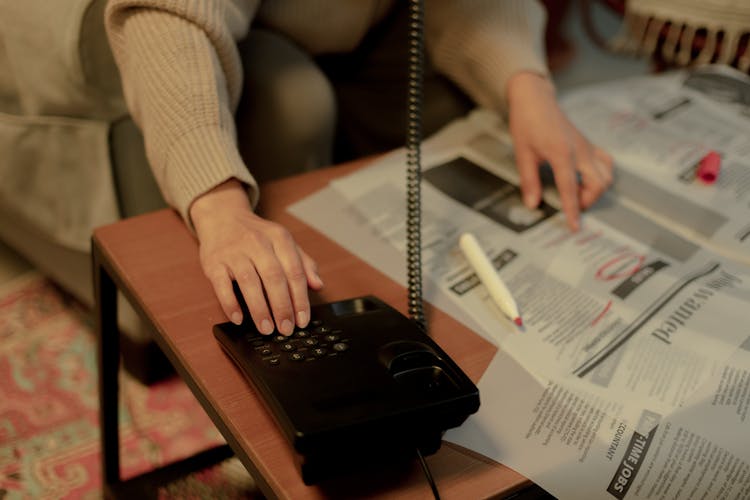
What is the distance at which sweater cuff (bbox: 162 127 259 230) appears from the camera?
678 mm

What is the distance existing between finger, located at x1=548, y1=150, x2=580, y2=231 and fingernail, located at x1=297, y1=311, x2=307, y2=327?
0.34 m

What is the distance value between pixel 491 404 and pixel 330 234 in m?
0.26

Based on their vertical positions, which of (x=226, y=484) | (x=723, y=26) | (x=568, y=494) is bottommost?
(x=226, y=484)

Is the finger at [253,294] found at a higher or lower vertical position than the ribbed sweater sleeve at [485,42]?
lower

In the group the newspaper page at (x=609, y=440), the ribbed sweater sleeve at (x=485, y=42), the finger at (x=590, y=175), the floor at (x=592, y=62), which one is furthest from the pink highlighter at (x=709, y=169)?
the floor at (x=592, y=62)

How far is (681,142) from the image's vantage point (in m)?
0.93

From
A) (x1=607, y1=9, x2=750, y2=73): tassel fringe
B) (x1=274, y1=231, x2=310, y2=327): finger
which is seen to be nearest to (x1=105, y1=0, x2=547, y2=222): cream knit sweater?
(x1=274, y1=231, x2=310, y2=327): finger

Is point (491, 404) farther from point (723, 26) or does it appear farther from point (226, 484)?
point (723, 26)

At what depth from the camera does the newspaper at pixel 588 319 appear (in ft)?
1.72

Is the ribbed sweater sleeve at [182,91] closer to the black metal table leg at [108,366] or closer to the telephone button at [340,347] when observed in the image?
the black metal table leg at [108,366]

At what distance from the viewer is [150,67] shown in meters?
0.71

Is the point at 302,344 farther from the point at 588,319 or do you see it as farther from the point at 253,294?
the point at 588,319

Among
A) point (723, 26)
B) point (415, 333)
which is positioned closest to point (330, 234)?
point (415, 333)

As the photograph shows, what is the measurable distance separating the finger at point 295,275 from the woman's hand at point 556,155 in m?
0.31
